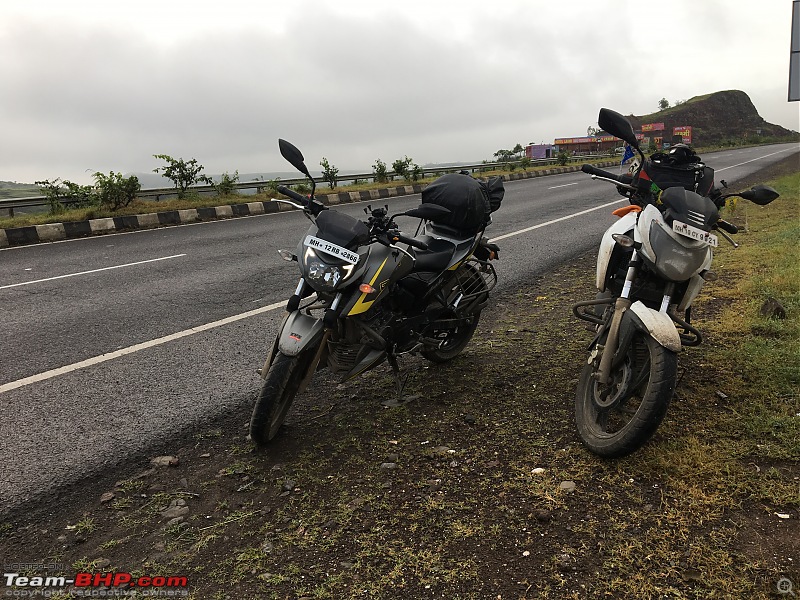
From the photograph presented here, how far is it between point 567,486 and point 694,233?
1.26m

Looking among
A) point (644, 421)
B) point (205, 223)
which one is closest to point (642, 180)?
point (644, 421)

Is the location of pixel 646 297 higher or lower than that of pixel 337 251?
lower

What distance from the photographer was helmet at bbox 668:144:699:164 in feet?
10.3

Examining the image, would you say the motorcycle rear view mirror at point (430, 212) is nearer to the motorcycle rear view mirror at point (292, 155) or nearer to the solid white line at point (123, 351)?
Answer: the motorcycle rear view mirror at point (292, 155)

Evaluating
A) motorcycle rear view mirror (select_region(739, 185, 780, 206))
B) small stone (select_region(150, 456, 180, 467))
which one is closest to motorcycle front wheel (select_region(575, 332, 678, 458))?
motorcycle rear view mirror (select_region(739, 185, 780, 206))

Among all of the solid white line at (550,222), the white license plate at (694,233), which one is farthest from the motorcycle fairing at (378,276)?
the solid white line at (550,222)

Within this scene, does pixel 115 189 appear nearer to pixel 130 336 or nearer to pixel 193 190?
pixel 193 190

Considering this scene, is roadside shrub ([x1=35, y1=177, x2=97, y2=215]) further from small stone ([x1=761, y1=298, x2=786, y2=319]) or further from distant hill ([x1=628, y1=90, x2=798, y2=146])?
distant hill ([x1=628, y1=90, x2=798, y2=146])

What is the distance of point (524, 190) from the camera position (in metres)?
17.5

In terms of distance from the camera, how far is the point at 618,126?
2930 millimetres

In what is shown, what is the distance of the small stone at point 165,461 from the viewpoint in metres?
2.83

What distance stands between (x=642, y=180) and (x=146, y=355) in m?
3.63

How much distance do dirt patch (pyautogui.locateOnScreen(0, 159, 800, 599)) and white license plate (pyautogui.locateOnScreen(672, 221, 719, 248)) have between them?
3.20 feet

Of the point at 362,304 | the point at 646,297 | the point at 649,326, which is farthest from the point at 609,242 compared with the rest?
the point at 362,304
